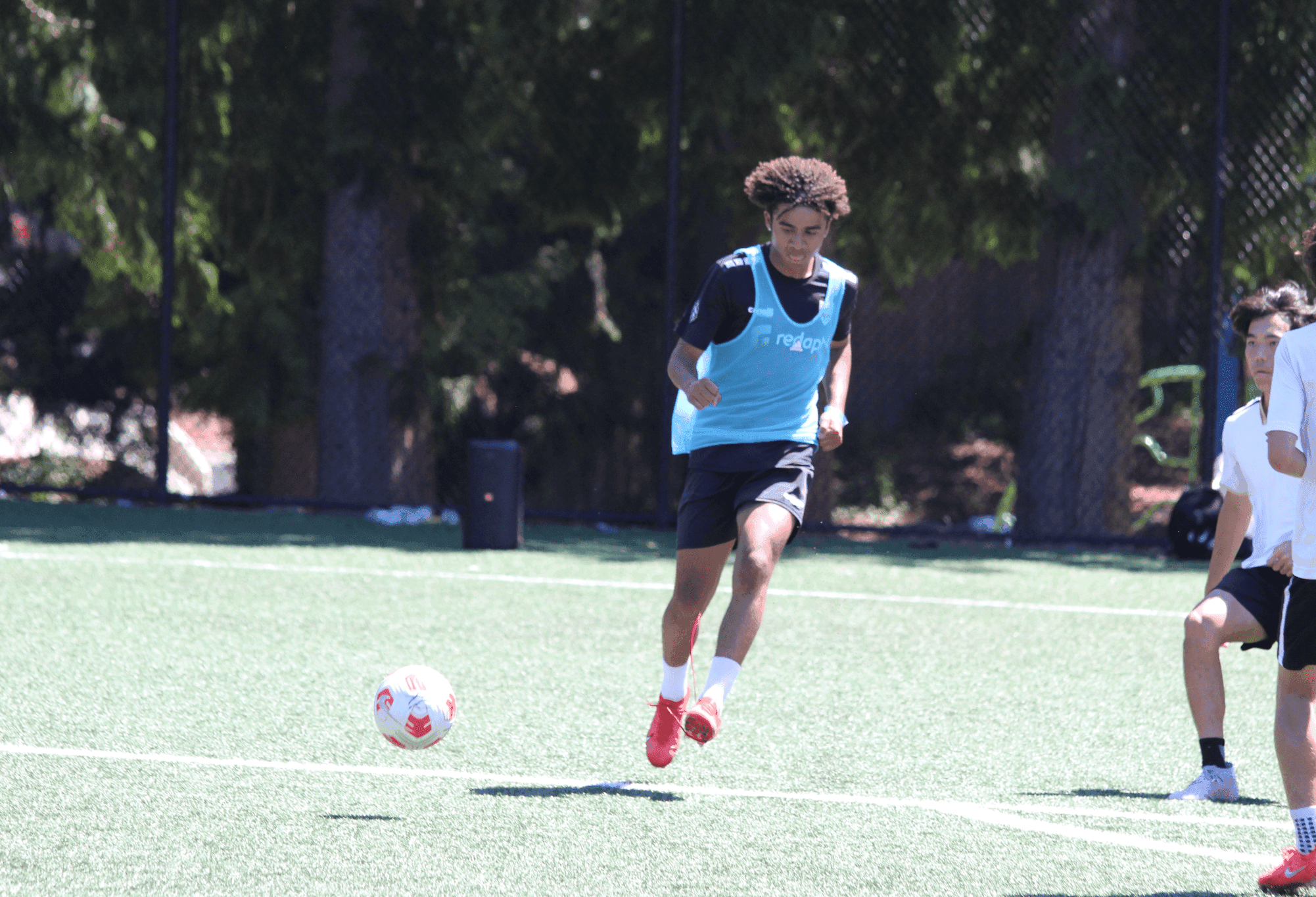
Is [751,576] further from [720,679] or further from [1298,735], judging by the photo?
[1298,735]

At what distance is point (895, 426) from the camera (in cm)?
2125

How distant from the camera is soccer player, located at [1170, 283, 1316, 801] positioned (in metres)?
4.84

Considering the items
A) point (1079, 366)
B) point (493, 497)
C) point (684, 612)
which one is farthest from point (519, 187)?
point (684, 612)

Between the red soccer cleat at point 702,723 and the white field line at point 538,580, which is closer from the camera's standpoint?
the red soccer cleat at point 702,723

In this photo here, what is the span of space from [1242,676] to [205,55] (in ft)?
37.1

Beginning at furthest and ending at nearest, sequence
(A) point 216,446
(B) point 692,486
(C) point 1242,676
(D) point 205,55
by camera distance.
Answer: (A) point 216,446, (D) point 205,55, (C) point 1242,676, (B) point 692,486

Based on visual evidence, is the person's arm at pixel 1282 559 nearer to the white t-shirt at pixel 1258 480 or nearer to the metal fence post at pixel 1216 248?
the white t-shirt at pixel 1258 480

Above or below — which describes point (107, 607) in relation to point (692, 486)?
below

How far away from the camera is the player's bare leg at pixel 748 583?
5125 mm

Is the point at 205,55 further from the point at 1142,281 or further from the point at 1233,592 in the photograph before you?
the point at 1233,592

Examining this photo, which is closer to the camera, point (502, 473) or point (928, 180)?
point (502, 473)

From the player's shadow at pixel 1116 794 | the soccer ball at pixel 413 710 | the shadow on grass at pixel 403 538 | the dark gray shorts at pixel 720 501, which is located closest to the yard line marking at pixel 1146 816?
the player's shadow at pixel 1116 794

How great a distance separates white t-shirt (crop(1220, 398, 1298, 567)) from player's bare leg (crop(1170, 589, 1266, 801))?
0.71 feet

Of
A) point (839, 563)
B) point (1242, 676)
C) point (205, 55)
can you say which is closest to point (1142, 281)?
point (839, 563)
